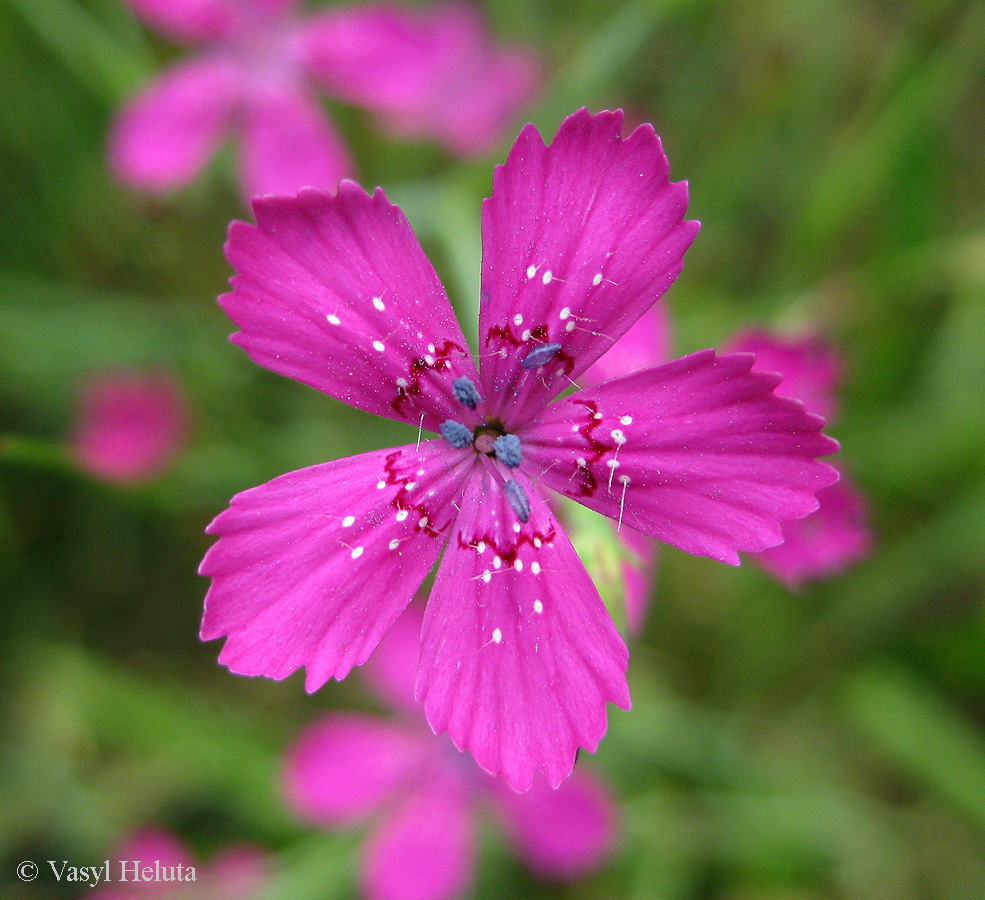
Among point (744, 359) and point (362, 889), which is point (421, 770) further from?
point (744, 359)

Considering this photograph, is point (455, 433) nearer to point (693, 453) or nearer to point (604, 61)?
point (693, 453)

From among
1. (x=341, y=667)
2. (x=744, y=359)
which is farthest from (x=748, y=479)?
(x=341, y=667)

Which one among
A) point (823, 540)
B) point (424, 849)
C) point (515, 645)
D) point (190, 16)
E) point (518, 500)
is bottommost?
point (424, 849)

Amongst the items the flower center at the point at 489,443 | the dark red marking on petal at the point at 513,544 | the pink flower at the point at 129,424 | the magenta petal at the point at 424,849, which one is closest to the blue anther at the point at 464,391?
the flower center at the point at 489,443

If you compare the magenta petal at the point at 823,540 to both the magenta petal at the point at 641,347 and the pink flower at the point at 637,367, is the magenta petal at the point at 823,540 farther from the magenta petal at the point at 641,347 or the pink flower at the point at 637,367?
the magenta petal at the point at 641,347

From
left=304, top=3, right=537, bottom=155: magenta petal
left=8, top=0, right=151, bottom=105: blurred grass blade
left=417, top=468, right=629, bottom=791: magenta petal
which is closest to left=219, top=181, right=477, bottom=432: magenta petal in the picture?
left=417, top=468, right=629, bottom=791: magenta petal

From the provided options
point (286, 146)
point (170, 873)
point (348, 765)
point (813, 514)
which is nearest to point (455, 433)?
point (813, 514)
